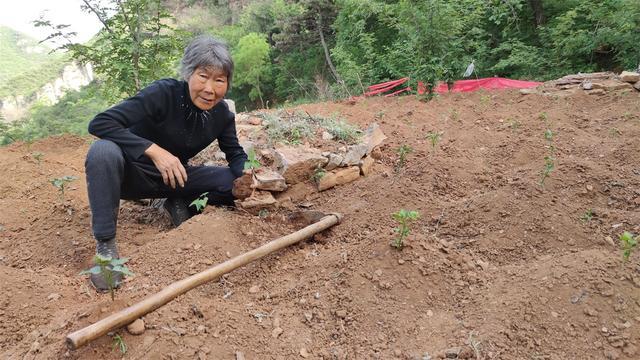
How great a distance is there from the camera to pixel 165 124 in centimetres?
248

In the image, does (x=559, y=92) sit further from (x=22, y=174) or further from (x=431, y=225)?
(x=22, y=174)

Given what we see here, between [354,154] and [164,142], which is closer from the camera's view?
[164,142]

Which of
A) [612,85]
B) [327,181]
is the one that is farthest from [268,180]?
[612,85]

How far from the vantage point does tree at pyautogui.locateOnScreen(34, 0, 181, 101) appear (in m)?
4.17

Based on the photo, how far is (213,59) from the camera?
7.39ft

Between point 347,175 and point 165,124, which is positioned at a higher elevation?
point 165,124

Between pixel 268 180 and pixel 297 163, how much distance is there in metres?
0.33

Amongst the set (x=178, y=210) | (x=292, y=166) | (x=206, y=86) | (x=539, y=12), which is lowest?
(x=178, y=210)

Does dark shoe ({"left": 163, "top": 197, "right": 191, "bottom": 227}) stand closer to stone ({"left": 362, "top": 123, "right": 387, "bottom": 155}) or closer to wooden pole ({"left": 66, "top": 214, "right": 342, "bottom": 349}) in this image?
wooden pole ({"left": 66, "top": 214, "right": 342, "bottom": 349})

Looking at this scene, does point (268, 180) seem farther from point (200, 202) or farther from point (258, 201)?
point (200, 202)

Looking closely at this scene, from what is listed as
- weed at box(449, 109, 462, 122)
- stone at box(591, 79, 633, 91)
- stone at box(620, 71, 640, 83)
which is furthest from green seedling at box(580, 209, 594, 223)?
stone at box(620, 71, 640, 83)

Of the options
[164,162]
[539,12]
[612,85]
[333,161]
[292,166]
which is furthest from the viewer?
[539,12]

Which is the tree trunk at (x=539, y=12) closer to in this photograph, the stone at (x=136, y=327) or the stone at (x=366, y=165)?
the stone at (x=366, y=165)

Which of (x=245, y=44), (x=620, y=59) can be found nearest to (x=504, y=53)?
(x=620, y=59)
